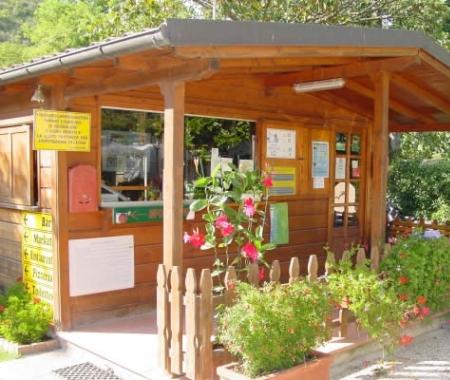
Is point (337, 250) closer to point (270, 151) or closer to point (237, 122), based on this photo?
point (270, 151)

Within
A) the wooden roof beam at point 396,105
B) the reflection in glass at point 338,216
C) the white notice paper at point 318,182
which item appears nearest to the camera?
the wooden roof beam at point 396,105

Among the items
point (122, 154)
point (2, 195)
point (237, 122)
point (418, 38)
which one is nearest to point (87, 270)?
point (122, 154)

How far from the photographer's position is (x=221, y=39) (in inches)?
140

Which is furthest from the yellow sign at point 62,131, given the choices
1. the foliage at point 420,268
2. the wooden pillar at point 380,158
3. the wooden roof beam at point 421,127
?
the wooden roof beam at point 421,127

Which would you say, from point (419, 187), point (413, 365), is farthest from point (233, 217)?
point (419, 187)

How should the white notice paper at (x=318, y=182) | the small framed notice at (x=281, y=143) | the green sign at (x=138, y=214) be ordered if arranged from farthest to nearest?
1. the white notice paper at (x=318, y=182)
2. the small framed notice at (x=281, y=143)
3. the green sign at (x=138, y=214)

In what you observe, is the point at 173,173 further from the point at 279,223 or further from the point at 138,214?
the point at 279,223

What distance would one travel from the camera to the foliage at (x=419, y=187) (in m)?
12.8

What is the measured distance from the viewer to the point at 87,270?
5.29m

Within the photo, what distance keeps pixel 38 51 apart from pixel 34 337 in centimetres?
2659

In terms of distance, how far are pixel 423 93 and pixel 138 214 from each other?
384cm

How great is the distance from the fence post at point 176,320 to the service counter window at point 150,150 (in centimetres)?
197

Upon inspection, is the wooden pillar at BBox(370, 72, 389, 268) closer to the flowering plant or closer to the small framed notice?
the flowering plant

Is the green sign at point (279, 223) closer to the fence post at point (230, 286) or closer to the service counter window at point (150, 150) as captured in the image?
the service counter window at point (150, 150)
